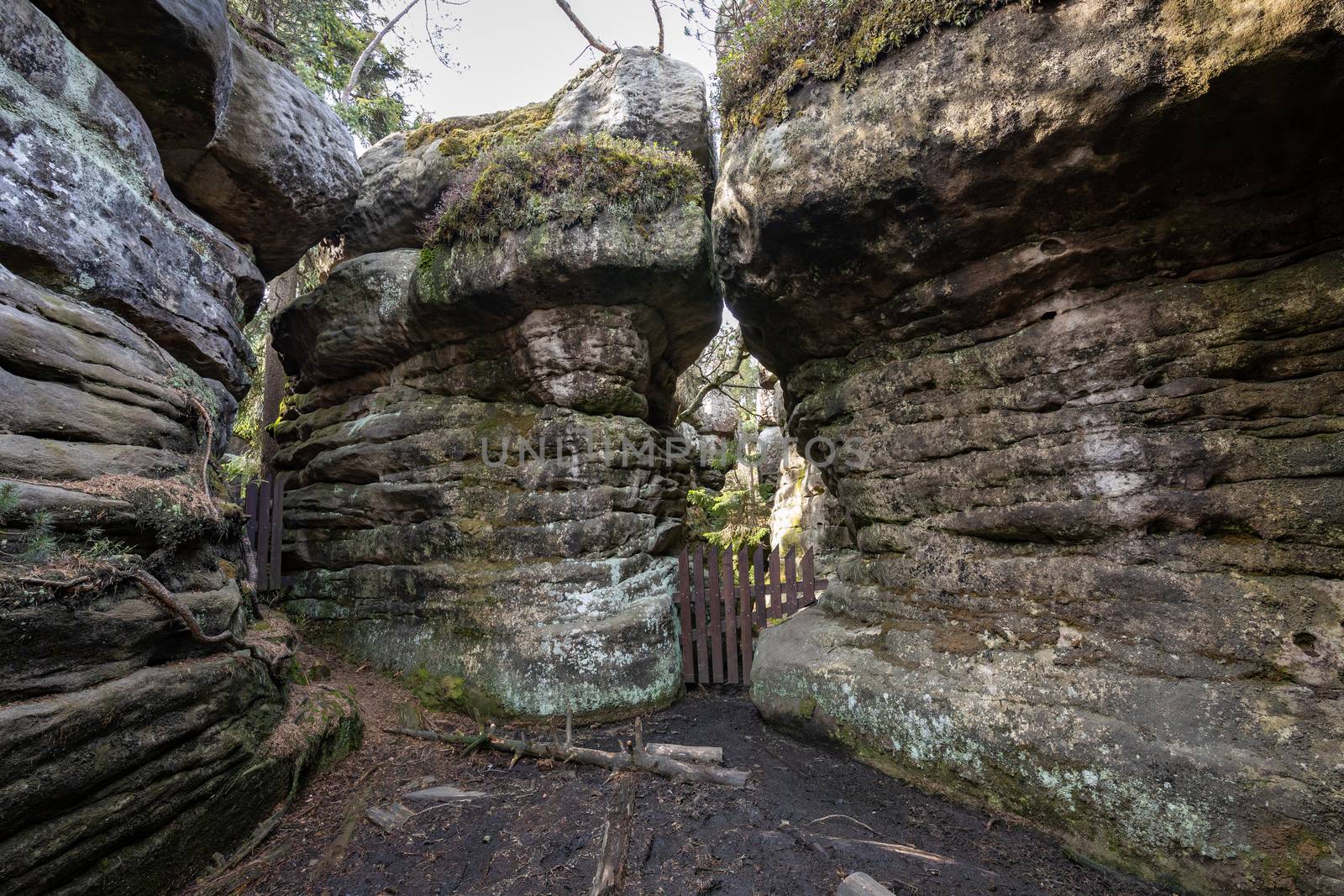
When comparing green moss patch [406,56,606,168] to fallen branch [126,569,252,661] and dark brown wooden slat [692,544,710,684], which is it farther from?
fallen branch [126,569,252,661]

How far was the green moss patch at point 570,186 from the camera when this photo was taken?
686 cm

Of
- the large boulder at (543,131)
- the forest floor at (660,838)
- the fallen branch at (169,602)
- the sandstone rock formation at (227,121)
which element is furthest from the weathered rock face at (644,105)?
the forest floor at (660,838)

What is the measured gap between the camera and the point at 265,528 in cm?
772

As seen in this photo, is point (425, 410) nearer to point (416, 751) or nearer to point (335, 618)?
point (335, 618)

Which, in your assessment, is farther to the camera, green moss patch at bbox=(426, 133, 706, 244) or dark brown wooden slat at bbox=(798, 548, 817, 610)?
dark brown wooden slat at bbox=(798, 548, 817, 610)

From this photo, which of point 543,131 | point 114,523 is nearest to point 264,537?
point 114,523

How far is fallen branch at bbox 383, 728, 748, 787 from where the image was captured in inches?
180

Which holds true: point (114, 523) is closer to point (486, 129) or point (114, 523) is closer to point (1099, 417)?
point (1099, 417)

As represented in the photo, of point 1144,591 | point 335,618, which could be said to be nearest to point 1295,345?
point 1144,591

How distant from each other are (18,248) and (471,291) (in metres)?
3.80

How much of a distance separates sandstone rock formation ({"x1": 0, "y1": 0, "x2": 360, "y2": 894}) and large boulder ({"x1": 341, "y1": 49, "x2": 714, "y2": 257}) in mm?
2874

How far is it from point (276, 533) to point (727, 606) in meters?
6.18

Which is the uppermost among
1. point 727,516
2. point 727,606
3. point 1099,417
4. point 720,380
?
point 720,380

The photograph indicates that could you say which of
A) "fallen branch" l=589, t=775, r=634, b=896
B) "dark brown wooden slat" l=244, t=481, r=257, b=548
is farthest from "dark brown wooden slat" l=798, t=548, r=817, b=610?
"dark brown wooden slat" l=244, t=481, r=257, b=548
